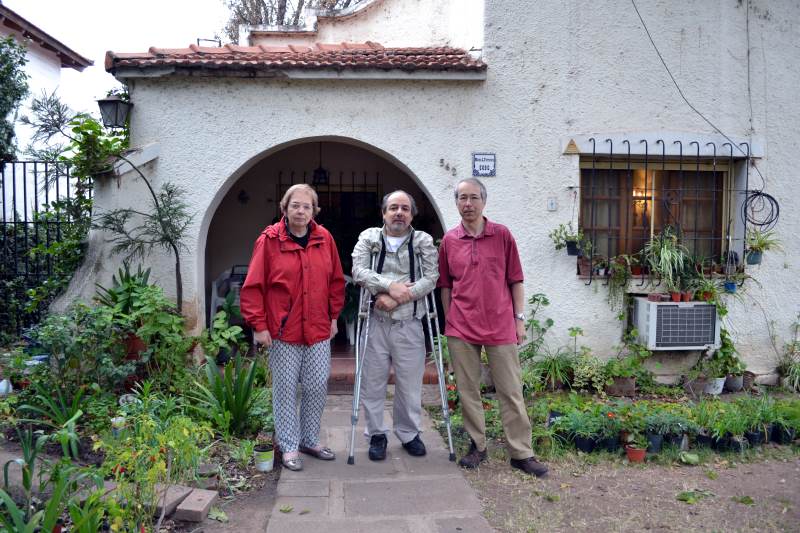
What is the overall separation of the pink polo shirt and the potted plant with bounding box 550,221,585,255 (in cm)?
210

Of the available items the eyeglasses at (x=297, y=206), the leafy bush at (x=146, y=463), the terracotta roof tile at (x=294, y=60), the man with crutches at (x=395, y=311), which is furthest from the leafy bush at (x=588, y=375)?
the leafy bush at (x=146, y=463)

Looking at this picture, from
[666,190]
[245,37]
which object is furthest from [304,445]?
[245,37]

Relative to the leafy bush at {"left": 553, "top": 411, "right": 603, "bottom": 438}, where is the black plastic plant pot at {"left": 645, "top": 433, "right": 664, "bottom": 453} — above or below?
below

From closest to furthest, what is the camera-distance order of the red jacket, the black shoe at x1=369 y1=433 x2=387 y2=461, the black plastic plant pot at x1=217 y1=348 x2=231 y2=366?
the red jacket → the black shoe at x1=369 y1=433 x2=387 y2=461 → the black plastic plant pot at x1=217 y1=348 x2=231 y2=366

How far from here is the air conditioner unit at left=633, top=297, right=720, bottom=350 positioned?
6.40 metres

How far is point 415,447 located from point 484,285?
1.29m

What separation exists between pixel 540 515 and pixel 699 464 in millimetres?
1646

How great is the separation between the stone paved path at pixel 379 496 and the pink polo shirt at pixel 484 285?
96 centimetres

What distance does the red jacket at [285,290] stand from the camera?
4.30 metres

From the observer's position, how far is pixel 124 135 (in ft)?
22.0

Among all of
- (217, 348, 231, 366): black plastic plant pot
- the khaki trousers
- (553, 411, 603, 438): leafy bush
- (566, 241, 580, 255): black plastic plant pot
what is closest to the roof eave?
(566, 241, 580, 255): black plastic plant pot

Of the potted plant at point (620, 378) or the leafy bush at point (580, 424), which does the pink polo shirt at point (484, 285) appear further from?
the potted plant at point (620, 378)

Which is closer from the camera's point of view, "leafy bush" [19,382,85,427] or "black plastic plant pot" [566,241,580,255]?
"leafy bush" [19,382,85,427]

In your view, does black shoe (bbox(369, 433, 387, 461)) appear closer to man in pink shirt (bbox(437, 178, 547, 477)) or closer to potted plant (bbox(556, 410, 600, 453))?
man in pink shirt (bbox(437, 178, 547, 477))
